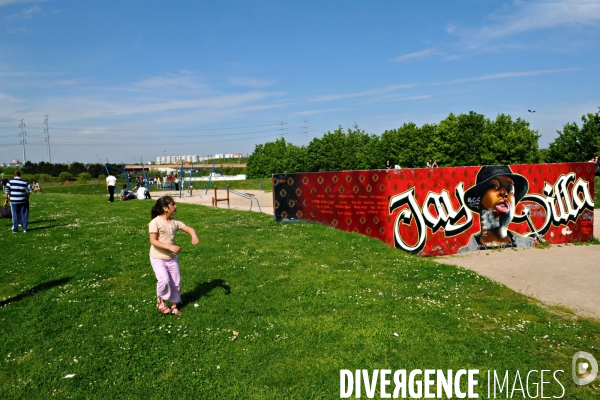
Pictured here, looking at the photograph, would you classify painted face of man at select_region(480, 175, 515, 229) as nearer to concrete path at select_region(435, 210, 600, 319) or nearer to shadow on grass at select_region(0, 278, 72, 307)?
concrete path at select_region(435, 210, 600, 319)

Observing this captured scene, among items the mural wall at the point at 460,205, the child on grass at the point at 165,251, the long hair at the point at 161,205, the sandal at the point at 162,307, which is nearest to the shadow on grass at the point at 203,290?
the sandal at the point at 162,307

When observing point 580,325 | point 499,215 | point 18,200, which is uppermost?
point 18,200

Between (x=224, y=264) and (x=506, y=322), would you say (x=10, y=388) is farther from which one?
(x=506, y=322)

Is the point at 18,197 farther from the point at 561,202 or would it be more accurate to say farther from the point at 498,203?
the point at 561,202

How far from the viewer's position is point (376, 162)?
240ft

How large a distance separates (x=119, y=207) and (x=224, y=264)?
60.9 ft

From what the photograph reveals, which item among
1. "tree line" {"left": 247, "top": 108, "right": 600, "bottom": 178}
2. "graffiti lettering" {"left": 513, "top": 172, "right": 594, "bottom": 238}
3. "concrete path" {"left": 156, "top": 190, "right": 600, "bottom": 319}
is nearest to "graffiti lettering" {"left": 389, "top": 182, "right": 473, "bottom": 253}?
"concrete path" {"left": 156, "top": 190, "right": 600, "bottom": 319}

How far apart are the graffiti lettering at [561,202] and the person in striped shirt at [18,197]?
1864 cm

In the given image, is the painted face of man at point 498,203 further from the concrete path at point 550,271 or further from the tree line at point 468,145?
the tree line at point 468,145

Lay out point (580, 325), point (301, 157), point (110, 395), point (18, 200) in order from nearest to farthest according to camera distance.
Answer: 1. point (110, 395)
2. point (580, 325)
3. point (18, 200)
4. point (301, 157)

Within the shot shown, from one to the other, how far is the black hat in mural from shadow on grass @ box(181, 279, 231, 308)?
375 inches

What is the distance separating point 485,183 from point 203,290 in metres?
11.0

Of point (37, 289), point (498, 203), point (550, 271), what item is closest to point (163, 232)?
point (37, 289)

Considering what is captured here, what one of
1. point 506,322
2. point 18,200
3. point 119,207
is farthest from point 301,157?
point 506,322
